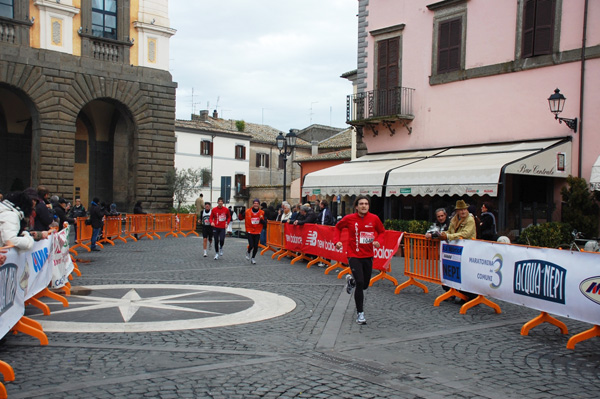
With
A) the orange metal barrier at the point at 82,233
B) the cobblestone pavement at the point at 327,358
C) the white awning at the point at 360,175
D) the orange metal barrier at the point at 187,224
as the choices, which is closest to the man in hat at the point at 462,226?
the cobblestone pavement at the point at 327,358

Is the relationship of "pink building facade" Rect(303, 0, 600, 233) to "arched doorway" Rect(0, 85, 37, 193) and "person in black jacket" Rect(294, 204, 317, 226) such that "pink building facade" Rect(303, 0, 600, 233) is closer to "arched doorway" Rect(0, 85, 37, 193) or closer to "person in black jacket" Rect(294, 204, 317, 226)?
"person in black jacket" Rect(294, 204, 317, 226)

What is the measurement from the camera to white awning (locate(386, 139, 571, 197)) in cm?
1625

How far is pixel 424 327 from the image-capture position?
8.06 m

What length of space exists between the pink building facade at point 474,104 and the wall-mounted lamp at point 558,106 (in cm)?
27

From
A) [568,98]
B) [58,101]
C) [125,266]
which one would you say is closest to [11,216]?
[125,266]

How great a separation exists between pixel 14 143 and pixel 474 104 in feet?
76.9

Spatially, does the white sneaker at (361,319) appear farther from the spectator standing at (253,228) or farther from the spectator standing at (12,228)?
the spectator standing at (253,228)

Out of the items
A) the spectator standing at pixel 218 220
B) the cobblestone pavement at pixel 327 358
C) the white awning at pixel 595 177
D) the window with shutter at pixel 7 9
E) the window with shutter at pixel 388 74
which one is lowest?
the cobblestone pavement at pixel 327 358

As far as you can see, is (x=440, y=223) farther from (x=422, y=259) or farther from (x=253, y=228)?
(x=253, y=228)

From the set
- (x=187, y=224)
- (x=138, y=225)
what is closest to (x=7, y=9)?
(x=138, y=225)

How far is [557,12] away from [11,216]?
52.1 feet

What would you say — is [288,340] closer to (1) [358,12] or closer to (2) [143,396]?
(2) [143,396]

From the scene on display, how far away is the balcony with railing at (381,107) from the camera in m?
21.5

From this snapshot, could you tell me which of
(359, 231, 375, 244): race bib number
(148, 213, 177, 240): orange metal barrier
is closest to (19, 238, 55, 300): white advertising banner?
(359, 231, 375, 244): race bib number
